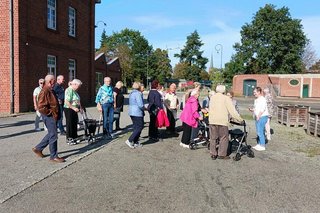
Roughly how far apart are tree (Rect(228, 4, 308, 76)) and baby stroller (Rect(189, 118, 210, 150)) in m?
59.0

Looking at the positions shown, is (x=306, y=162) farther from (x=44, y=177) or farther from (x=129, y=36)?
(x=129, y=36)

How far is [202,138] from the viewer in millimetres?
10273

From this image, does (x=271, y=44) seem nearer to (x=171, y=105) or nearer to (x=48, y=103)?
(x=171, y=105)

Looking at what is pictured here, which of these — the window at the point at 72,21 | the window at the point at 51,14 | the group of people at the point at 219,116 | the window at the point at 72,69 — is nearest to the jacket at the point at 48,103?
the group of people at the point at 219,116

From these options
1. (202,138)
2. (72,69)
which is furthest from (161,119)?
(72,69)

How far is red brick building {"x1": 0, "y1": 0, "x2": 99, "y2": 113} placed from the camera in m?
17.4

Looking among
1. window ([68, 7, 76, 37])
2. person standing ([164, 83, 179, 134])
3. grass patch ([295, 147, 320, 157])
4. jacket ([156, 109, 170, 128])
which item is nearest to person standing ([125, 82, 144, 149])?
jacket ([156, 109, 170, 128])

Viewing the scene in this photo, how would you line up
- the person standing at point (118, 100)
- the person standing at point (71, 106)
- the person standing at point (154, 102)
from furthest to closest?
the person standing at point (118, 100) → the person standing at point (154, 102) → the person standing at point (71, 106)

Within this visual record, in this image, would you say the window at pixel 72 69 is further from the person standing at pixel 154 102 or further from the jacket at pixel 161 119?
the jacket at pixel 161 119

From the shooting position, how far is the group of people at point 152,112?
7.38 metres

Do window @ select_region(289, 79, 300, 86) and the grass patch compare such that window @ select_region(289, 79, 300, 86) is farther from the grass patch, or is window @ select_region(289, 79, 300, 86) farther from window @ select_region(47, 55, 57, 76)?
the grass patch

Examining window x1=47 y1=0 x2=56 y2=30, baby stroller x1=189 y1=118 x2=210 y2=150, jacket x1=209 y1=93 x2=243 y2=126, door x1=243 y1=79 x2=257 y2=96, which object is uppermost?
window x1=47 y1=0 x2=56 y2=30

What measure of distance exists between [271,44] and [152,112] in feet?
200

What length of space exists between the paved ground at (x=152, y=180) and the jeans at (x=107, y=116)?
1115 mm
